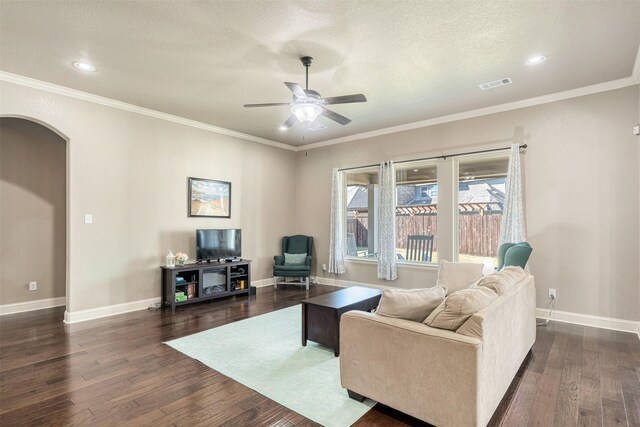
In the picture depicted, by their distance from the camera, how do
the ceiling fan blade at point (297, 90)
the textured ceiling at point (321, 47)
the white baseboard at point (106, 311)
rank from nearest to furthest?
the textured ceiling at point (321, 47)
the ceiling fan blade at point (297, 90)
the white baseboard at point (106, 311)

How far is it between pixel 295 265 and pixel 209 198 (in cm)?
214

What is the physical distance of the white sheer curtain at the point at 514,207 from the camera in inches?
181

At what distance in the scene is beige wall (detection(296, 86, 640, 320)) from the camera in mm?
3998

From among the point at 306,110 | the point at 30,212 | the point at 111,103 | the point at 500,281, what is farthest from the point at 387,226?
the point at 30,212

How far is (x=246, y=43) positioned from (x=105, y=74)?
1947 mm

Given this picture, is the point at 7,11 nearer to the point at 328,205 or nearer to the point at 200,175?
the point at 200,175

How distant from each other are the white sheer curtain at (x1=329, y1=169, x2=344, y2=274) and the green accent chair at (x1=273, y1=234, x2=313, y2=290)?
1.63 ft

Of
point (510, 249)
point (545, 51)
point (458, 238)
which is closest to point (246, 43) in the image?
point (545, 51)

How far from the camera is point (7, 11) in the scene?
8.83 ft

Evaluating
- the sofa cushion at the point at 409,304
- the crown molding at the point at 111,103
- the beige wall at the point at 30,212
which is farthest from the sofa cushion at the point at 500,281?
the beige wall at the point at 30,212

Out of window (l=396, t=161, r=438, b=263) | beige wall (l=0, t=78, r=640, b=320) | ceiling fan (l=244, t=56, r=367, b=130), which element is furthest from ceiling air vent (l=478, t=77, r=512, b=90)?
ceiling fan (l=244, t=56, r=367, b=130)

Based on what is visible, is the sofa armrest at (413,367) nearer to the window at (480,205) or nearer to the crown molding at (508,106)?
the window at (480,205)

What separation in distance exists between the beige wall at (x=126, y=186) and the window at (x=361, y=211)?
2144 millimetres

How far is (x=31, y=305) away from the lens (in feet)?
16.1
